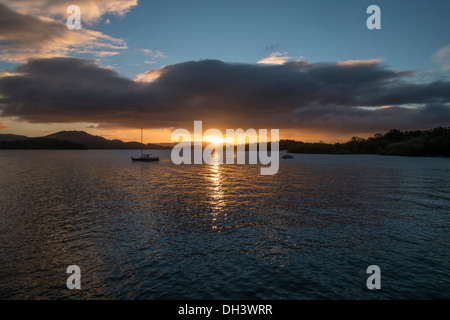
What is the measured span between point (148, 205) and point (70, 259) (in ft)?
62.9

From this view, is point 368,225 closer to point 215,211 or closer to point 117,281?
point 215,211

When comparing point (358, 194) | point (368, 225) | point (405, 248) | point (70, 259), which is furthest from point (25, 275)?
point (358, 194)

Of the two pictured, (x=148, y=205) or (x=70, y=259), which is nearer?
(x=70, y=259)

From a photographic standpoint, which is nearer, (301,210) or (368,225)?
(368,225)

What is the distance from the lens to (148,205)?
37375 mm

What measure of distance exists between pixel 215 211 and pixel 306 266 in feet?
60.4

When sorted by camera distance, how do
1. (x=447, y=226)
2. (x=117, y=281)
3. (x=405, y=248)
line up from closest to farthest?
(x=117, y=281), (x=405, y=248), (x=447, y=226)

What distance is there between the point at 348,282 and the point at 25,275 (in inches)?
795
